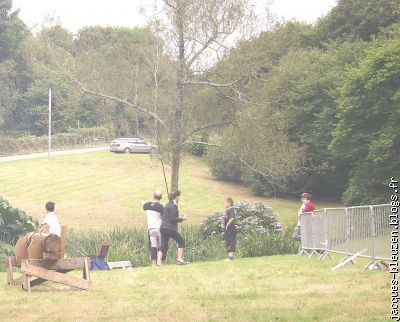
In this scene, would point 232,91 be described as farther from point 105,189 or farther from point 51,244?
point 51,244

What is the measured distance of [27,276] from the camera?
1288 cm

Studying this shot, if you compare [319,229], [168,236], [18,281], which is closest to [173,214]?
[168,236]

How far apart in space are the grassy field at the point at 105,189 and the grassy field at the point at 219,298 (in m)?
25.2

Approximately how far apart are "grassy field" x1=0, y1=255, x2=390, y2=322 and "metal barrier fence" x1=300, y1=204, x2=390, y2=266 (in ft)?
1.83

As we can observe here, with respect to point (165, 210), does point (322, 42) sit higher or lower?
higher

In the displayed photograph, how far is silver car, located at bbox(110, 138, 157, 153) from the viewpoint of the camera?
225 feet

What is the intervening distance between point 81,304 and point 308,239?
10.1m

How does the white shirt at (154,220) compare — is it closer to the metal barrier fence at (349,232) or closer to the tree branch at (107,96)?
the metal barrier fence at (349,232)

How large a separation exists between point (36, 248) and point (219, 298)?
3.54 meters

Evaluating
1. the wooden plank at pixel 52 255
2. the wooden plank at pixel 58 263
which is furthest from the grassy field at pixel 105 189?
the wooden plank at pixel 52 255

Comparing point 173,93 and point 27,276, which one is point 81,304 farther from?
point 173,93

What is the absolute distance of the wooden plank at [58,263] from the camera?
13203 millimetres

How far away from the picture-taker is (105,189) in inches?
2092

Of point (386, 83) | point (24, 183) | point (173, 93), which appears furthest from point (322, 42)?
point (24, 183)
